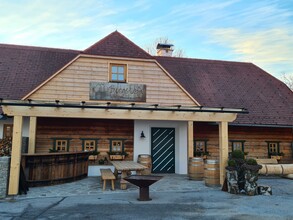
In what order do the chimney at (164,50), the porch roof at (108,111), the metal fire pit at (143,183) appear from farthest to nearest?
the chimney at (164,50), the porch roof at (108,111), the metal fire pit at (143,183)

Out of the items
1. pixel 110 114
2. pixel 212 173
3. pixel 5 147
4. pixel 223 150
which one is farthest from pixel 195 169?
pixel 5 147

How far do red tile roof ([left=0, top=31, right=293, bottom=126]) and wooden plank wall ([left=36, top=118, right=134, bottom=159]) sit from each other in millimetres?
1805

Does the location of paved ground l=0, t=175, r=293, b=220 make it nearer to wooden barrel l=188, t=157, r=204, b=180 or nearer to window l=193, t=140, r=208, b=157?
wooden barrel l=188, t=157, r=204, b=180

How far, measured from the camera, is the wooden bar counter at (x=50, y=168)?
29.6ft

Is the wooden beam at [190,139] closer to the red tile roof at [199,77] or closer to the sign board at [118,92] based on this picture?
the red tile roof at [199,77]

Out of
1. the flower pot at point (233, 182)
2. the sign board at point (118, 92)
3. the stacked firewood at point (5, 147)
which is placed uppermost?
the sign board at point (118, 92)

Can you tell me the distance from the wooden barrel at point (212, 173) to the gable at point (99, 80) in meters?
3.66

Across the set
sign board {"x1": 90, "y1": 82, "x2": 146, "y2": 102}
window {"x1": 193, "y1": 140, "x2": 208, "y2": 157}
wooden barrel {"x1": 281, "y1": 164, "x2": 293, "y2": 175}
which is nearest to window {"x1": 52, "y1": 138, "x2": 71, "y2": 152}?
sign board {"x1": 90, "y1": 82, "x2": 146, "y2": 102}

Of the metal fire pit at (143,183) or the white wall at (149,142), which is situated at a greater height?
the white wall at (149,142)

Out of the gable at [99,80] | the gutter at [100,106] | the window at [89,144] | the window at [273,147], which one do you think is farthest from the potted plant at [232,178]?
the window at [273,147]

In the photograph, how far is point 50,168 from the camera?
9.38 metres

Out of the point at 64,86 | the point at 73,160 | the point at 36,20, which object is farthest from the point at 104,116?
the point at 36,20

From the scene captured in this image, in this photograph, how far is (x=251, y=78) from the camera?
1669 cm

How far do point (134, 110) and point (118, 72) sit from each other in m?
3.51
